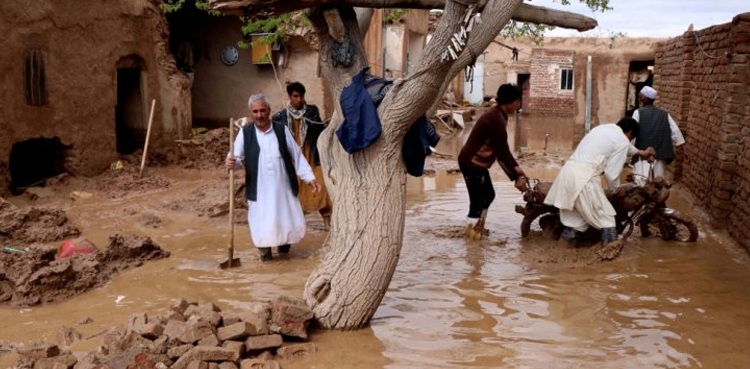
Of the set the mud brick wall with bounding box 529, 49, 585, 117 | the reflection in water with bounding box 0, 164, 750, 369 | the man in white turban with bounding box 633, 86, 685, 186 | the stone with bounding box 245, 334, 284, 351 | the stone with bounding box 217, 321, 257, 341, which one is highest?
the mud brick wall with bounding box 529, 49, 585, 117

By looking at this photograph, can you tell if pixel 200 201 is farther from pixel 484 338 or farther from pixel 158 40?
pixel 484 338

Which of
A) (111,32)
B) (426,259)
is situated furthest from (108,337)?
(111,32)

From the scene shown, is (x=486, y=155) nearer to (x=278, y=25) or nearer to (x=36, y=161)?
(x=278, y=25)

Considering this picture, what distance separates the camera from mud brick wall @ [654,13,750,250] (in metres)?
7.87

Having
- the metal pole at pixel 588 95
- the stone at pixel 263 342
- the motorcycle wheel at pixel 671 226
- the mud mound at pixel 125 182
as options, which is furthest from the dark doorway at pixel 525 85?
the stone at pixel 263 342

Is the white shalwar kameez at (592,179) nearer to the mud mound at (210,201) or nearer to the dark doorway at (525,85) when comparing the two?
the mud mound at (210,201)

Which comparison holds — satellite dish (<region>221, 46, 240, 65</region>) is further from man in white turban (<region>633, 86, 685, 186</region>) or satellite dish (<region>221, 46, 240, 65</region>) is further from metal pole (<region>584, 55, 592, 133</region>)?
man in white turban (<region>633, 86, 685, 186</region>)

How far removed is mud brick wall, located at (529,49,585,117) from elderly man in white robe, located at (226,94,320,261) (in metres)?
25.5

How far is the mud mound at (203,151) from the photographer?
13.5 metres

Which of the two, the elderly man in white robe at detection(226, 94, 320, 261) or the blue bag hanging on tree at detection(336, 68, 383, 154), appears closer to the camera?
the blue bag hanging on tree at detection(336, 68, 383, 154)

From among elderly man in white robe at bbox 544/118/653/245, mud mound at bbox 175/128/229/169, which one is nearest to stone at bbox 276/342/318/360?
elderly man in white robe at bbox 544/118/653/245

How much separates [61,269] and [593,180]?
4.84 metres

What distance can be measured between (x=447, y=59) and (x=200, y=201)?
19.5 ft

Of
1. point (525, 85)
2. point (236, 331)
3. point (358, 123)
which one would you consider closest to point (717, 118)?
point (358, 123)
